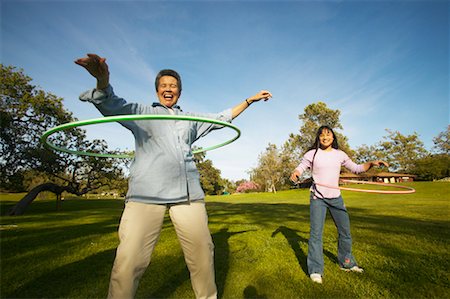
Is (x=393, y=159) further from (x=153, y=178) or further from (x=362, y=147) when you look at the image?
(x=153, y=178)

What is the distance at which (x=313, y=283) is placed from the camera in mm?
3539

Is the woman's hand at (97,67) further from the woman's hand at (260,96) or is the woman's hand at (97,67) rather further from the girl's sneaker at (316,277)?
the girl's sneaker at (316,277)

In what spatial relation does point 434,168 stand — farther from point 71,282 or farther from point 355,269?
point 71,282

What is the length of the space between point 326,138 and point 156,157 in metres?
2.91

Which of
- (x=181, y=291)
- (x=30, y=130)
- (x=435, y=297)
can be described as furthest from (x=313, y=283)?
(x=30, y=130)

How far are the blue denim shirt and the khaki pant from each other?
0.38ft

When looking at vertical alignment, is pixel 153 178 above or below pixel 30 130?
below

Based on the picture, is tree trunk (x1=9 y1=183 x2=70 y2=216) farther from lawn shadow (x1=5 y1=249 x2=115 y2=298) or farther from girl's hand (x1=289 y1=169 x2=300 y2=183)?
girl's hand (x1=289 y1=169 x2=300 y2=183)

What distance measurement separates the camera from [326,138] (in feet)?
13.7

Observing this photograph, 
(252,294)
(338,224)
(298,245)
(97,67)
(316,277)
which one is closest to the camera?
(97,67)

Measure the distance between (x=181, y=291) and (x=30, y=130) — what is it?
22.7 meters

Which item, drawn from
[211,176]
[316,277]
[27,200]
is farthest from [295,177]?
[211,176]

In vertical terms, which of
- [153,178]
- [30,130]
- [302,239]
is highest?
[30,130]

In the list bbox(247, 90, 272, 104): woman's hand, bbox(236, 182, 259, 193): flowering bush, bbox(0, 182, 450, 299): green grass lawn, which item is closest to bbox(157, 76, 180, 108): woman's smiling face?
bbox(247, 90, 272, 104): woman's hand
